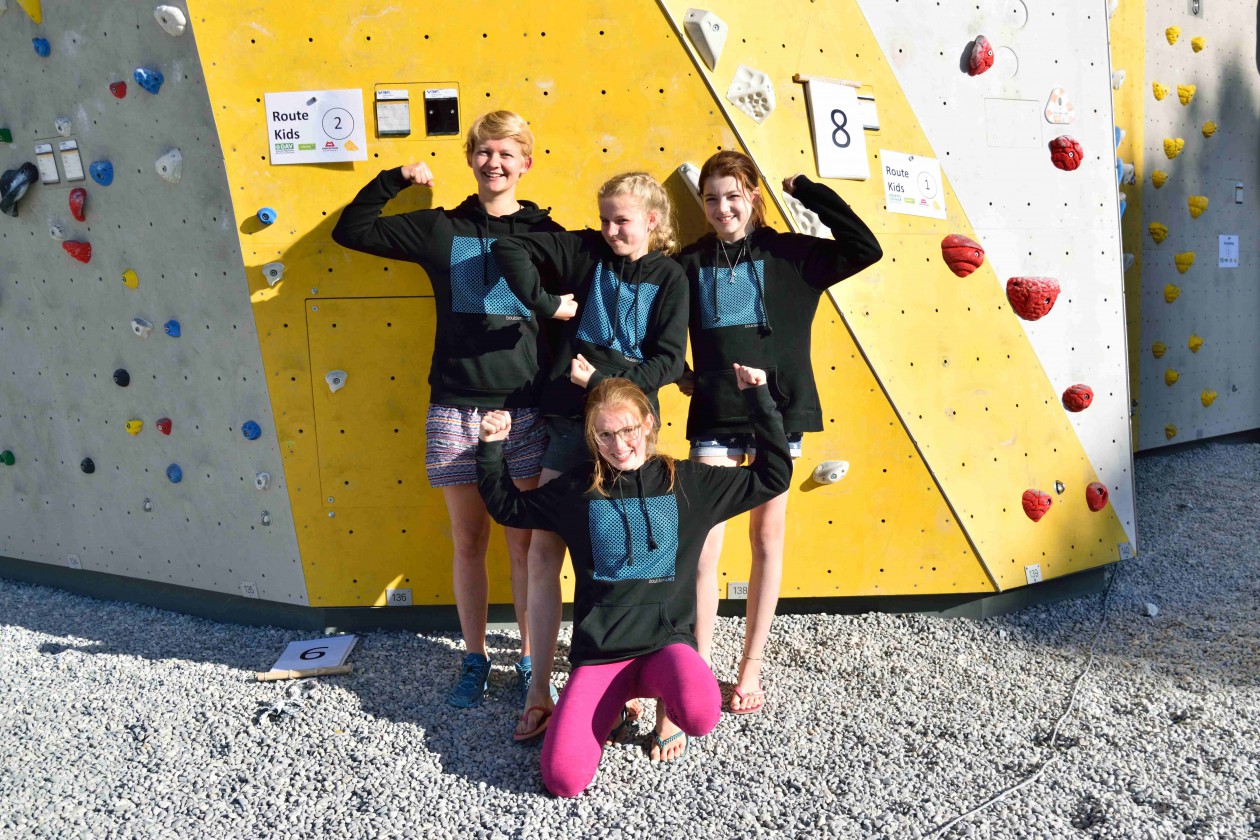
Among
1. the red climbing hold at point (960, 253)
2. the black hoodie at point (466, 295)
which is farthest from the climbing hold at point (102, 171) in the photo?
the red climbing hold at point (960, 253)

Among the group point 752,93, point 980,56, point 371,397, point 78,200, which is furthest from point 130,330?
point 980,56

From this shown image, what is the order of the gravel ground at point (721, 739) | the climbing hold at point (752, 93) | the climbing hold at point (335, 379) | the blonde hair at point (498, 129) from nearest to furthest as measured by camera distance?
the gravel ground at point (721, 739) → the blonde hair at point (498, 129) → the climbing hold at point (752, 93) → the climbing hold at point (335, 379)

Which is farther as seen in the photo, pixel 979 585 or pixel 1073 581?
pixel 1073 581

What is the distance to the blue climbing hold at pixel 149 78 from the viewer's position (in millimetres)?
3117

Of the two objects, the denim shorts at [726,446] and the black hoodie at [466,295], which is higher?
the black hoodie at [466,295]

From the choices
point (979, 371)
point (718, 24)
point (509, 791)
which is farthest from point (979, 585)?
point (718, 24)

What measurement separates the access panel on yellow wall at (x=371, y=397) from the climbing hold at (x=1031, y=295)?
2.12 metres

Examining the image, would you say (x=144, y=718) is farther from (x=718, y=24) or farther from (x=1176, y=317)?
(x=1176, y=317)

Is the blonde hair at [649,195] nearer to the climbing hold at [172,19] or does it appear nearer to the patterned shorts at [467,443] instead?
the patterned shorts at [467,443]

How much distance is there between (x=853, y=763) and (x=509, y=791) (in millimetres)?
935

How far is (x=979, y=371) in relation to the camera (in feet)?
11.4

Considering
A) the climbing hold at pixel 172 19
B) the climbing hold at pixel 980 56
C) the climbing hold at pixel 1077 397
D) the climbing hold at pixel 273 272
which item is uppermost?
the climbing hold at pixel 172 19

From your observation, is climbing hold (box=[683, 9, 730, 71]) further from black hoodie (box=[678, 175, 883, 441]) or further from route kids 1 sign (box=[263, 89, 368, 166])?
route kids 1 sign (box=[263, 89, 368, 166])

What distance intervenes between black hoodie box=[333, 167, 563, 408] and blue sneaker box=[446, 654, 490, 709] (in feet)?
2.76
